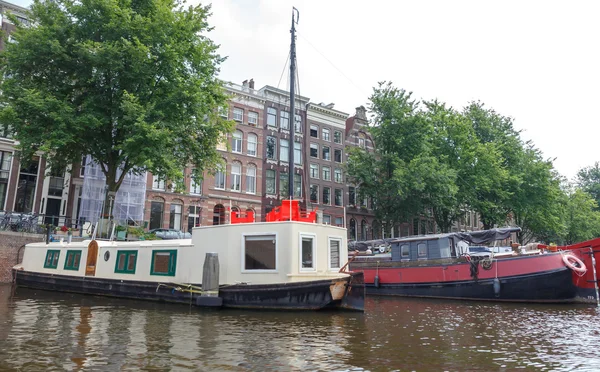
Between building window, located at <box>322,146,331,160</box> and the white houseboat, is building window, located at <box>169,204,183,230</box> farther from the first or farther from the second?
the white houseboat

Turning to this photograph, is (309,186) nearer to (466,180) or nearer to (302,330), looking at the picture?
(466,180)

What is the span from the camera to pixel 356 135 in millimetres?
49656

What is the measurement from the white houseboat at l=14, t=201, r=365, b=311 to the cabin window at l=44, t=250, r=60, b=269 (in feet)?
12.8

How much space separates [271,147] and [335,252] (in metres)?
29.1

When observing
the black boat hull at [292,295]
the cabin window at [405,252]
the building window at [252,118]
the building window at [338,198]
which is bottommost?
the black boat hull at [292,295]

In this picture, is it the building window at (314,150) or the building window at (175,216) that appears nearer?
the building window at (175,216)

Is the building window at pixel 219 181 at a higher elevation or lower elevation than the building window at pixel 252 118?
lower

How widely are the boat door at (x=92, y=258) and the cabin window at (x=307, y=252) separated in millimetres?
9611

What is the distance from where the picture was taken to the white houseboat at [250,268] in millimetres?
13320

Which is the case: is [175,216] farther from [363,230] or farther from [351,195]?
[363,230]

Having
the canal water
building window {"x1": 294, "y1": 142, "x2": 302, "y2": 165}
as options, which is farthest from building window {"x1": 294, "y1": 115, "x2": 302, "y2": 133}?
the canal water

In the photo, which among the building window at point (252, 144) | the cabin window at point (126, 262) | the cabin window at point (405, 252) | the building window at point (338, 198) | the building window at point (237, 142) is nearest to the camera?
the cabin window at point (126, 262)

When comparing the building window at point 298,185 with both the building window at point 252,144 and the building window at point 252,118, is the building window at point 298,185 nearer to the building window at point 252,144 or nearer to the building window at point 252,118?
the building window at point 252,144

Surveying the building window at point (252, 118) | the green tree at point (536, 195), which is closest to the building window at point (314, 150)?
the building window at point (252, 118)
